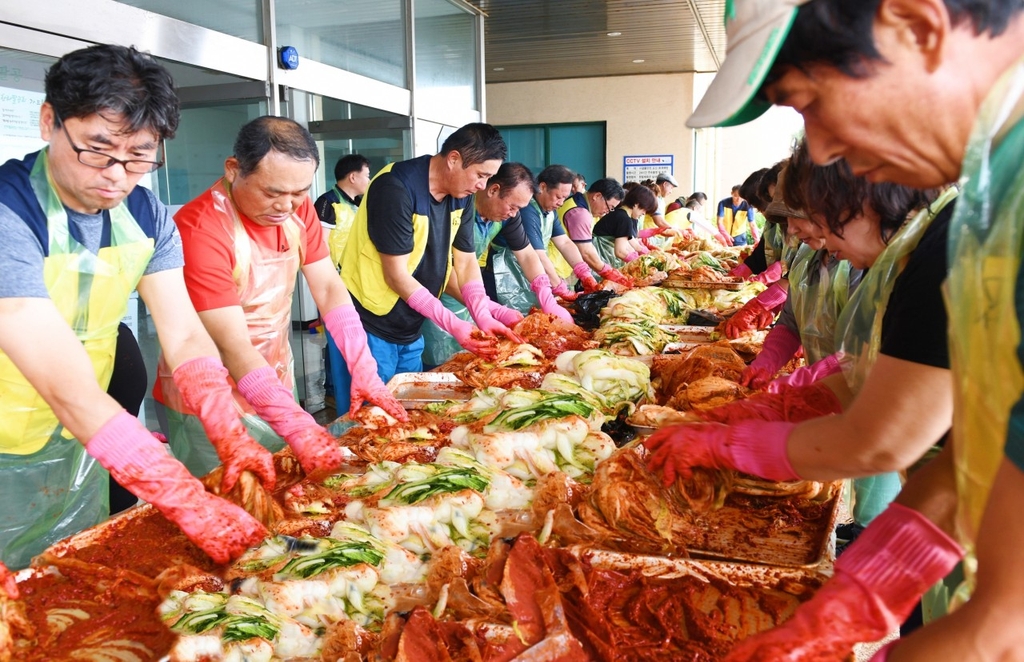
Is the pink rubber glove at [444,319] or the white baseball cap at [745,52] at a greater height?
the white baseball cap at [745,52]

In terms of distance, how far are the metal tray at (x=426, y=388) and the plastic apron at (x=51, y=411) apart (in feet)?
4.14

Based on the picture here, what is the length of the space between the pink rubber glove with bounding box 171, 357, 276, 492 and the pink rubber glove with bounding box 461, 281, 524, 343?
1984 millimetres

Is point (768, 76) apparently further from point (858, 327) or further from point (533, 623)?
point (858, 327)

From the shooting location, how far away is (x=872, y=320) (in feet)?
7.06

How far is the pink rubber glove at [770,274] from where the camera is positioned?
6854mm

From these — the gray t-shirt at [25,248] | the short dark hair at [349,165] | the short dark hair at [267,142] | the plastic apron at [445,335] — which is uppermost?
the short dark hair at [349,165]

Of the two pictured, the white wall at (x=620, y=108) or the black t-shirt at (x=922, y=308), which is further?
the white wall at (x=620, y=108)

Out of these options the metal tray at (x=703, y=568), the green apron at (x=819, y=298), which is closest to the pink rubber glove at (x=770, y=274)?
the green apron at (x=819, y=298)

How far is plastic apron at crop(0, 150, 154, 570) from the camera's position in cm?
232

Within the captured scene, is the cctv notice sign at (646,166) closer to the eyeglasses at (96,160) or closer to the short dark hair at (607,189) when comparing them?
the short dark hair at (607,189)

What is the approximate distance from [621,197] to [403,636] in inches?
353

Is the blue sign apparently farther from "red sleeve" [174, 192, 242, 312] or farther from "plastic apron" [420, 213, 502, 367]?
"red sleeve" [174, 192, 242, 312]

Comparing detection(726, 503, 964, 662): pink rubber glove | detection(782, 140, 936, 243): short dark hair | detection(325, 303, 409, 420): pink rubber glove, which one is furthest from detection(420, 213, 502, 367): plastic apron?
detection(726, 503, 964, 662): pink rubber glove

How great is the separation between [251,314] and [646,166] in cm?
1555
